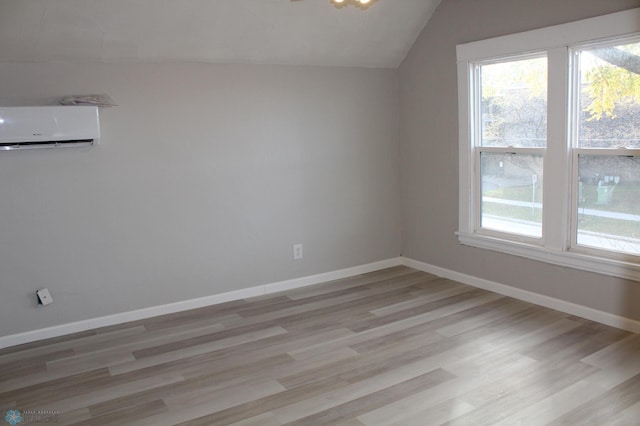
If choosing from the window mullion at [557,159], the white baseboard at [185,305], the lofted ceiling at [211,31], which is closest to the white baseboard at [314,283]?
the white baseboard at [185,305]

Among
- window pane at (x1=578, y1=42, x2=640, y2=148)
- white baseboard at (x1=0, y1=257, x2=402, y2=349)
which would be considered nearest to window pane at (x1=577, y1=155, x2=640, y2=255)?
window pane at (x1=578, y1=42, x2=640, y2=148)

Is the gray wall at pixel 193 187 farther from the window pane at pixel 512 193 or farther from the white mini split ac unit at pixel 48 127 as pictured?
the window pane at pixel 512 193

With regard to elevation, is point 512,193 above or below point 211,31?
below

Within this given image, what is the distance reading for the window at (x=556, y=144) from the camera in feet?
11.2

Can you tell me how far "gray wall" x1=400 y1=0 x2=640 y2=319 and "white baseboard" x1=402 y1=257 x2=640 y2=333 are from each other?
4cm

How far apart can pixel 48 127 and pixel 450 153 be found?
3054mm

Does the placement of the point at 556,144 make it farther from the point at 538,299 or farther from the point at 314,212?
the point at 314,212

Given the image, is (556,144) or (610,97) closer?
(610,97)

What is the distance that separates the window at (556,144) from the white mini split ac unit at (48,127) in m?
A: 2.82

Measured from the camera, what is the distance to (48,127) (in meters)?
3.47

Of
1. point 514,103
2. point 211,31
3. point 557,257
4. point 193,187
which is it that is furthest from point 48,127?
point 557,257

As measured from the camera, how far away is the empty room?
299 cm

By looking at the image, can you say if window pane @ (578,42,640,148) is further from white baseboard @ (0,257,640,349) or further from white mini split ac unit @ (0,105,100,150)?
white mini split ac unit @ (0,105,100,150)

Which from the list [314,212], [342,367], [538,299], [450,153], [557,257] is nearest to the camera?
[342,367]
